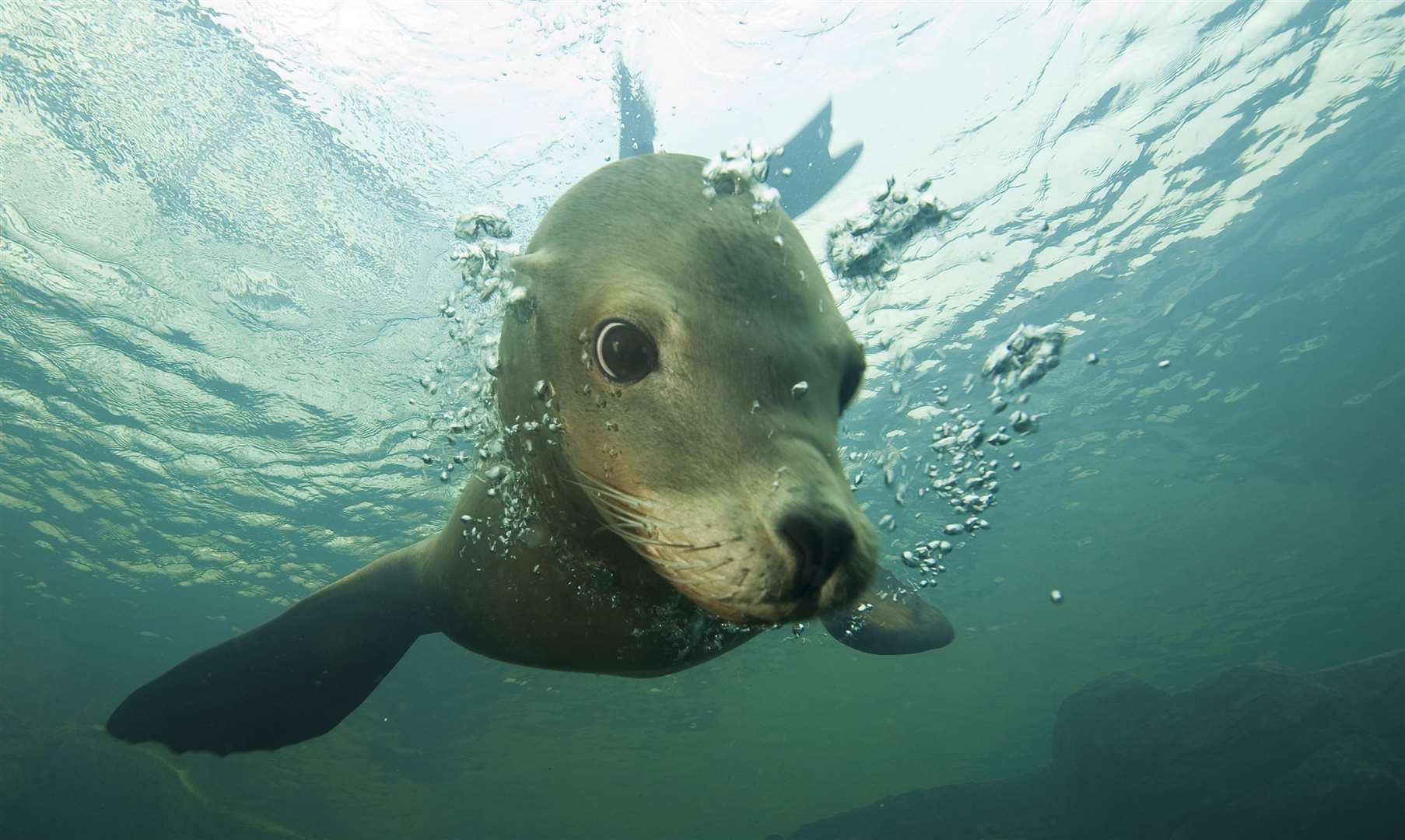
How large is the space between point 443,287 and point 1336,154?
17.0 meters

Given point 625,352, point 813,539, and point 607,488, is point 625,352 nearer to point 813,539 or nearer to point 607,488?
point 607,488

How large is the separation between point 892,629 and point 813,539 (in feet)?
10.6

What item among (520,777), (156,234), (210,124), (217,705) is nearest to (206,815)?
(520,777)

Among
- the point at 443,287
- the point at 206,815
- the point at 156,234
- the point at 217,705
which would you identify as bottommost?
the point at 217,705

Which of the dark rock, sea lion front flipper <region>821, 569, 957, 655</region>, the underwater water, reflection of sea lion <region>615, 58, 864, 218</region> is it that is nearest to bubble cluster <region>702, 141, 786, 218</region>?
the underwater water

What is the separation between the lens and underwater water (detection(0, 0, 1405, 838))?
8555mm

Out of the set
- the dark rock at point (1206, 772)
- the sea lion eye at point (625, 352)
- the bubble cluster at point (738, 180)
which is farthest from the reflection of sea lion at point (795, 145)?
the dark rock at point (1206, 772)

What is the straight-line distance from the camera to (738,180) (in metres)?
2.77

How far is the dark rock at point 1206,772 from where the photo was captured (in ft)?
56.1

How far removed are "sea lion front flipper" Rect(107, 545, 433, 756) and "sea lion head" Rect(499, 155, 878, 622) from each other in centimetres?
154

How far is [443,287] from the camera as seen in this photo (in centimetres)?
1101

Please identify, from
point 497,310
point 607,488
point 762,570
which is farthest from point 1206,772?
point 762,570

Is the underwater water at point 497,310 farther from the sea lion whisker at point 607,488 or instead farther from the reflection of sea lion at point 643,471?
the sea lion whisker at point 607,488

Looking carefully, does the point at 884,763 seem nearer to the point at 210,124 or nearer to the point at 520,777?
the point at 520,777
